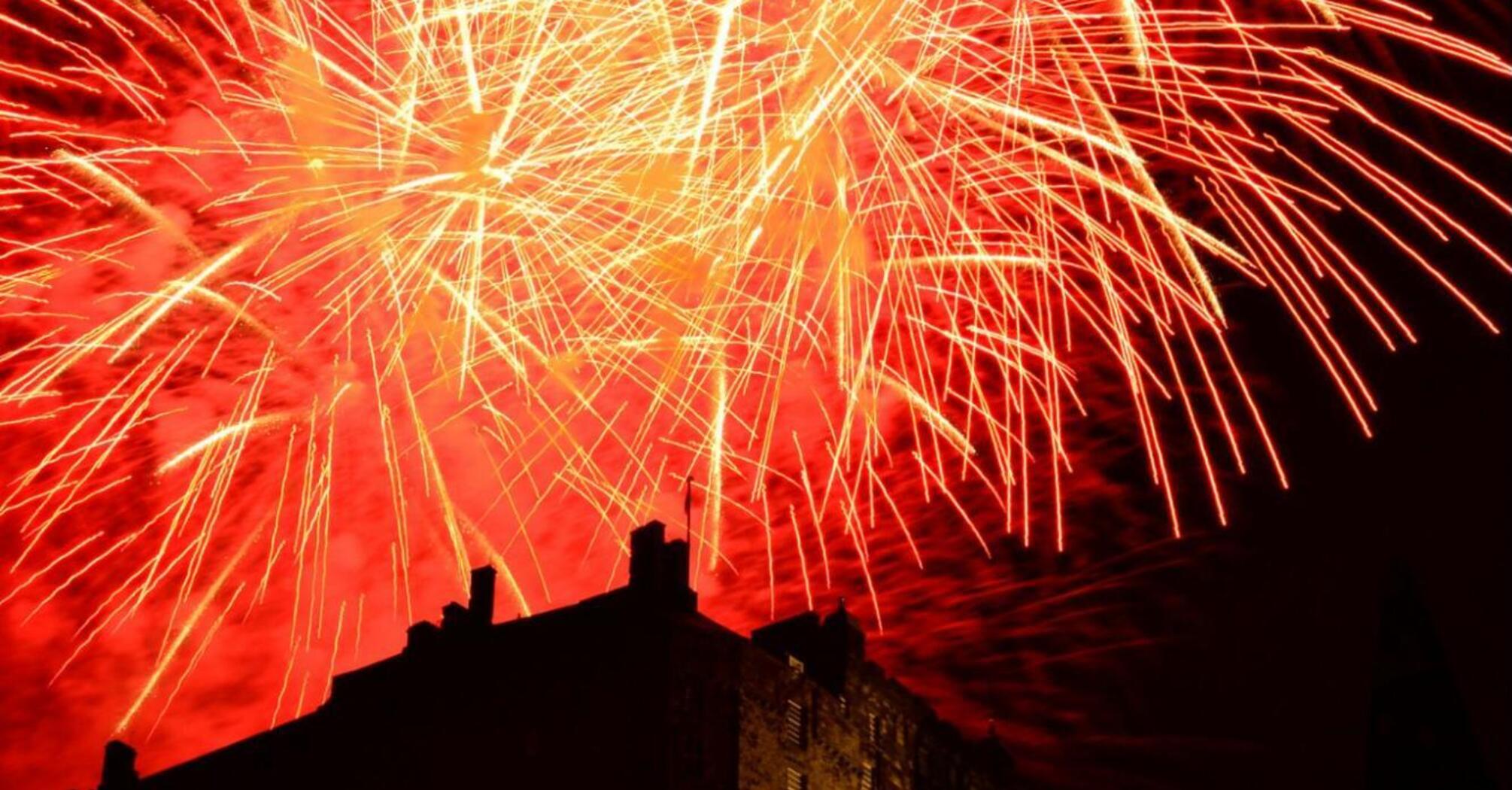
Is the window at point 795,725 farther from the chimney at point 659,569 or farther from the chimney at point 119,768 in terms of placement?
the chimney at point 119,768

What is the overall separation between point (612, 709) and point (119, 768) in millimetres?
18092

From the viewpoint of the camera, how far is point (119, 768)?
42781 millimetres

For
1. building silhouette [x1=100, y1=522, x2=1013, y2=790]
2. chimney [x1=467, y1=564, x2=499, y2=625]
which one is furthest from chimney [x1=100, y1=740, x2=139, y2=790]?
chimney [x1=467, y1=564, x2=499, y2=625]

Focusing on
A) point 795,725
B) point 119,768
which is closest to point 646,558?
point 795,725

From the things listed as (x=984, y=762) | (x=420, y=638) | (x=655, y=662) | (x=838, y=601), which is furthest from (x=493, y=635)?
(x=984, y=762)

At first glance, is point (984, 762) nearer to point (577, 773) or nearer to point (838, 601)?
point (838, 601)

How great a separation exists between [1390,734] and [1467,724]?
962 mm

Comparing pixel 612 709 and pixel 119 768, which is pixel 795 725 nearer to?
pixel 612 709

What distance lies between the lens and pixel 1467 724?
18.9m

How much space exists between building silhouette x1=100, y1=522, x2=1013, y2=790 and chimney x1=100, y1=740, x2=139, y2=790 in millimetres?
3872

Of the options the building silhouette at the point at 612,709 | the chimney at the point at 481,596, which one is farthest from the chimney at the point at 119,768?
the chimney at the point at 481,596

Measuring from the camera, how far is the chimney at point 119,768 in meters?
42.4

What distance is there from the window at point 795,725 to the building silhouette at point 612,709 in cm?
5

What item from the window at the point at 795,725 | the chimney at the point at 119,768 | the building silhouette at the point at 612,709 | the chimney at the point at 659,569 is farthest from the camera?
the chimney at the point at 119,768
